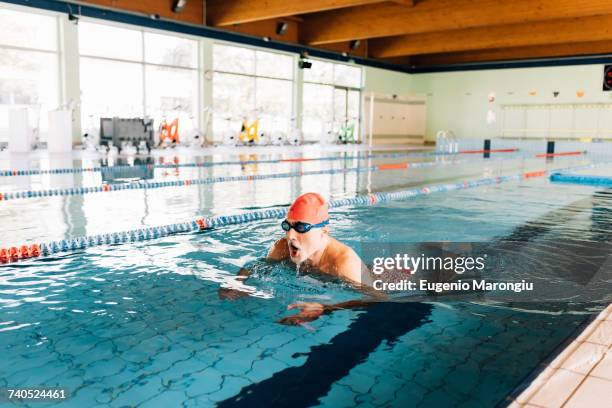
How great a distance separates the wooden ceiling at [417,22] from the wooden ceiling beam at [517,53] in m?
0.04

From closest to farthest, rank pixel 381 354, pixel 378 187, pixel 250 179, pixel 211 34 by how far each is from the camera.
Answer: pixel 381 354 < pixel 378 187 < pixel 250 179 < pixel 211 34

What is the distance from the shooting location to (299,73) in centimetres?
2238

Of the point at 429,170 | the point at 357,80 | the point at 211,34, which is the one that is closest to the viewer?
the point at 429,170

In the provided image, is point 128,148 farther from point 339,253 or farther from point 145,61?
point 339,253

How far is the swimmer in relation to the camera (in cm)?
258

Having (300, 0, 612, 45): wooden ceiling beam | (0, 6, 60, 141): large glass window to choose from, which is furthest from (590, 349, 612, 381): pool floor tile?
(0, 6, 60, 141): large glass window

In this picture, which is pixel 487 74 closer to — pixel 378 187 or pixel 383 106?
pixel 383 106

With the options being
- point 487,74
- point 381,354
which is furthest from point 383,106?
point 381,354

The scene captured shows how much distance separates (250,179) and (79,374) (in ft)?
23.5

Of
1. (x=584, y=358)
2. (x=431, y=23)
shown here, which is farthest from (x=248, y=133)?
(x=584, y=358)

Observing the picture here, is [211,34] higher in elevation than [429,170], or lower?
higher

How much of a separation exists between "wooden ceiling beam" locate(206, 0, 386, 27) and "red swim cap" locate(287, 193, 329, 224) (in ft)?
41.5

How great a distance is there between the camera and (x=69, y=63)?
15.5 metres

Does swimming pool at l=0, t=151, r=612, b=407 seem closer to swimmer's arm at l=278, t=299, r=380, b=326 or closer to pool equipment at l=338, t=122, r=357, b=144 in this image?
swimmer's arm at l=278, t=299, r=380, b=326
